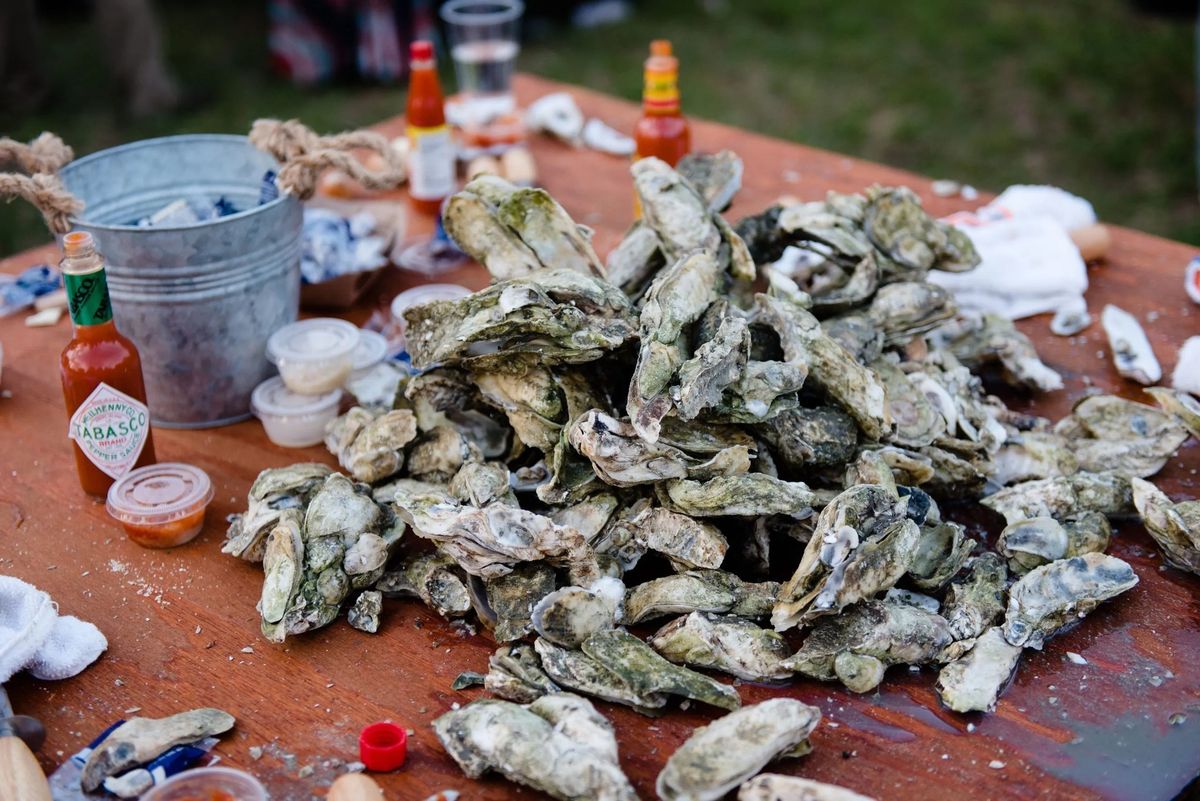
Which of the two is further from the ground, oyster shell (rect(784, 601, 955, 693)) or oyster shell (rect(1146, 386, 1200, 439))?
oyster shell (rect(1146, 386, 1200, 439))

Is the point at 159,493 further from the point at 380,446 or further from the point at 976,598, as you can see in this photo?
the point at 976,598

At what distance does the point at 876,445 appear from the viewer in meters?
1.48

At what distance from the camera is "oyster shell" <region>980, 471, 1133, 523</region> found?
1.48 meters

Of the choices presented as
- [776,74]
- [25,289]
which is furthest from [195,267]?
[776,74]

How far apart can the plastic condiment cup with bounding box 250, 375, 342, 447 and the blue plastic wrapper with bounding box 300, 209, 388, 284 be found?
1.14 feet

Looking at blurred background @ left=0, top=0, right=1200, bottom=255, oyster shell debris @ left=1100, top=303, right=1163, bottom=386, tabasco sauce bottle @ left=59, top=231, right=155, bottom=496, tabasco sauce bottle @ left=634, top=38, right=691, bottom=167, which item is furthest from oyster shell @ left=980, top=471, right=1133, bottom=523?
blurred background @ left=0, top=0, right=1200, bottom=255

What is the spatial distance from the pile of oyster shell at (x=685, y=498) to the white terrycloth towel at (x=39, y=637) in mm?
202

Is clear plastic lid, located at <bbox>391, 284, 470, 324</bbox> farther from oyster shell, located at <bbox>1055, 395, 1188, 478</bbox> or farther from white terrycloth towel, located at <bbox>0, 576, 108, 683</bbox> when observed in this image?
oyster shell, located at <bbox>1055, 395, 1188, 478</bbox>

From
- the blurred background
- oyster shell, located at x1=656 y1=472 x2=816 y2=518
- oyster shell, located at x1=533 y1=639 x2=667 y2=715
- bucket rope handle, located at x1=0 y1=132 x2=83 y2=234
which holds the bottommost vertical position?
the blurred background

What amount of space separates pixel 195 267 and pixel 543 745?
896 millimetres

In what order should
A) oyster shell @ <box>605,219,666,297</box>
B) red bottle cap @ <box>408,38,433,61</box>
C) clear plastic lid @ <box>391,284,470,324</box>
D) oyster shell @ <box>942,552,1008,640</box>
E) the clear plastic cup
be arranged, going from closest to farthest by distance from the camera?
oyster shell @ <box>942,552,1008,640</box>, oyster shell @ <box>605,219,666,297</box>, clear plastic lid @ <box>391,284,470,324</box>, red bottle cap @ <box>408,38,433,61</box>, the clear plastic cup

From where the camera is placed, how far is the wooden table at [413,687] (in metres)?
1.15

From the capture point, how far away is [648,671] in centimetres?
123

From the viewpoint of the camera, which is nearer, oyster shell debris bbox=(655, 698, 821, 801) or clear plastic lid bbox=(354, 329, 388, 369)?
oyster shell debris bbox=(655, 698, 821, 801)
